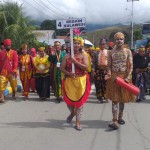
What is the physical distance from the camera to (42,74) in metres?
11.4

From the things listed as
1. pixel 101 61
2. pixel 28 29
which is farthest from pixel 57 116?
pixel 28 29

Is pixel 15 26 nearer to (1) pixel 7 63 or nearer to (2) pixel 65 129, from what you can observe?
(1) pixel 7 63

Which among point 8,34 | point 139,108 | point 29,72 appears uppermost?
point 8,34

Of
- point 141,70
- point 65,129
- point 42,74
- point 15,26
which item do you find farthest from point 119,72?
point 15,26

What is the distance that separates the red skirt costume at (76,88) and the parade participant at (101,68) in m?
3.30

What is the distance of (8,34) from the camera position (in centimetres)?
2562

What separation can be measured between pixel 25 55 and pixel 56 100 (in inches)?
66.1

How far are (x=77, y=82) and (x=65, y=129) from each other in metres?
0.95

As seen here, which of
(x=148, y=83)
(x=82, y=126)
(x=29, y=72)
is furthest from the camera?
(x=148, y=83)

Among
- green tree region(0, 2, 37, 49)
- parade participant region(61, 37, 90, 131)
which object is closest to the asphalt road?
parade participant region(61, 37, 90, 131)

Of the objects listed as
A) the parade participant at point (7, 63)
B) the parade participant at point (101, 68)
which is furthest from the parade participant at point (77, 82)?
the parade participant at point (7, 63)

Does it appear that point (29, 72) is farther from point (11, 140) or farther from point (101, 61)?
point (11, 140)

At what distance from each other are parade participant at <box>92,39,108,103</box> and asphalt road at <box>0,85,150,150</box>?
687 millimetres

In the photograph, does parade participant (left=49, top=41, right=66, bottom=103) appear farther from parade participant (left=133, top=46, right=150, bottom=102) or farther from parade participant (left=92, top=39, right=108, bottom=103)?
parade participant (left=133, top=46, right=150, bottom=102)
